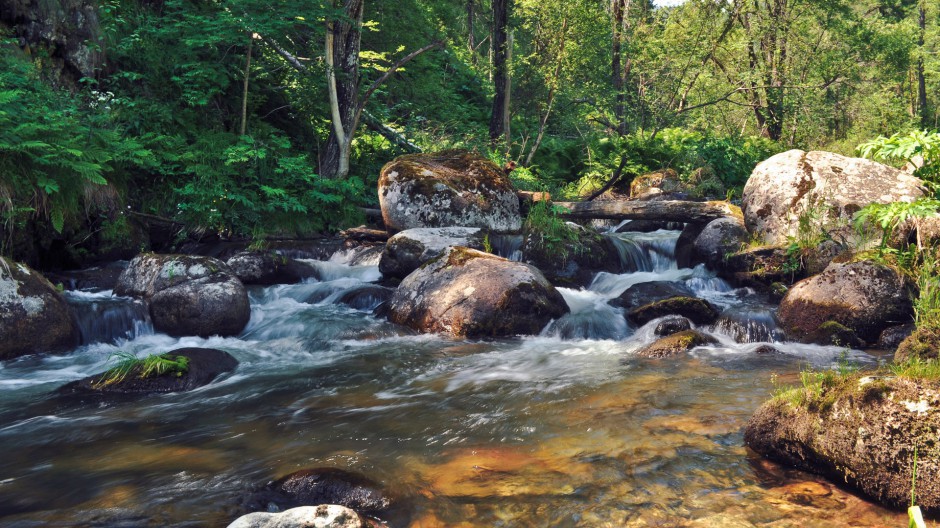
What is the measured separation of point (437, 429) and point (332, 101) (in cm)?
968

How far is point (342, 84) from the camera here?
44.3 feet

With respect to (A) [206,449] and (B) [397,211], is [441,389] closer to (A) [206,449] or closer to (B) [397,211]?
(A) [206,449]

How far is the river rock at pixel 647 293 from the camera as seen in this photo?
29.6 feet

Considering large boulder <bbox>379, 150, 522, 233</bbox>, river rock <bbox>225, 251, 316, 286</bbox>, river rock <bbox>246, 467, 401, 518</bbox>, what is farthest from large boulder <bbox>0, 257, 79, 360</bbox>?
large boulder <bbox>379, 150, 522, 233</bbox>

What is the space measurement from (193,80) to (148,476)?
384 inches

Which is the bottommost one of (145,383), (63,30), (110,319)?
(145,383)

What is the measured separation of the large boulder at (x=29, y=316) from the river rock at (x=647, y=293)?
6.84 meters

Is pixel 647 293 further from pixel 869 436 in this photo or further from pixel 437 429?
pixel 869 436

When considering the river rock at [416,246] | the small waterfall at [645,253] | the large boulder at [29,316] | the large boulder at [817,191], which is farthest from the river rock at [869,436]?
the small waterfall at [645,253]

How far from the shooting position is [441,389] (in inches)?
235

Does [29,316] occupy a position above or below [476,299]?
above

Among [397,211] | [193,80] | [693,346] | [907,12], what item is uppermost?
[907,12]

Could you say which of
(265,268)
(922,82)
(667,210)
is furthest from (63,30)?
(922,82)

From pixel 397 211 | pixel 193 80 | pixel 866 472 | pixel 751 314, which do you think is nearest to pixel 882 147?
pixel 751 314
